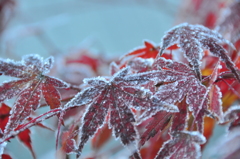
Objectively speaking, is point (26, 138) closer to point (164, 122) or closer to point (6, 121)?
point (6, 121)

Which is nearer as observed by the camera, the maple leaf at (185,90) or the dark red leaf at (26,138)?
the maple leaf at (185,90)

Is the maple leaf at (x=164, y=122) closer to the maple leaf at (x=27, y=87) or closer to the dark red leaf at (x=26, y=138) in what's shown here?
the maple leaf at (x=27, y=87)

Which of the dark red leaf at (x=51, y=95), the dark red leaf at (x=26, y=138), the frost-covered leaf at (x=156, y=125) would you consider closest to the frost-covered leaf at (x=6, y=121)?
the dark red leaf at (x=26, y=138)

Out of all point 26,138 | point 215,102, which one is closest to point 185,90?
point 215,102

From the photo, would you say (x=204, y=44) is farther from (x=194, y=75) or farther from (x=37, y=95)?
(x=37, y=95)

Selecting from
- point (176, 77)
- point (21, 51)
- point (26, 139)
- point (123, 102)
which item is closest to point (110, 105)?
point (123, 102)

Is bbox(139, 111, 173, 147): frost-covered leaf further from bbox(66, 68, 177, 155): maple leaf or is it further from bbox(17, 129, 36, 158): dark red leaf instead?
bbox(17, 129, 36, 158): dark red leaf
